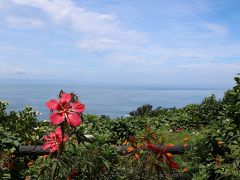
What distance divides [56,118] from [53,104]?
14 centimetres

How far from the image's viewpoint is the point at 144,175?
374 cm

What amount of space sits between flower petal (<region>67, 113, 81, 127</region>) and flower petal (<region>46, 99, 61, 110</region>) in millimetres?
119

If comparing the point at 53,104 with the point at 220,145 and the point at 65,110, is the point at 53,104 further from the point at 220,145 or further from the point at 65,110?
the point at 220,145

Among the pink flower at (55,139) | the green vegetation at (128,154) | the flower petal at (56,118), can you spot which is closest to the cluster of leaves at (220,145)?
the green vegetation at (128,154)

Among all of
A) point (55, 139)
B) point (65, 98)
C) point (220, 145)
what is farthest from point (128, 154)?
point (220, 145)

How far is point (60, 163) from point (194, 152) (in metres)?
3.39

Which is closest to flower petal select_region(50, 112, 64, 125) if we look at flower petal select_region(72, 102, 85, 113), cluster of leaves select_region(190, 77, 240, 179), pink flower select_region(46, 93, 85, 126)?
pink flower select_region(46, 93, 85, 126)

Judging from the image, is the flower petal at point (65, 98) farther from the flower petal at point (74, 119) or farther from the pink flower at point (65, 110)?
the flower petal at point (74, 119)

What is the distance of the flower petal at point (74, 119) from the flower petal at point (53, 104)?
12 centimetres

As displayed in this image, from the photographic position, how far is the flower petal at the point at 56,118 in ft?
10.8

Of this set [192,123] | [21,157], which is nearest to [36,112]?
[21,157]

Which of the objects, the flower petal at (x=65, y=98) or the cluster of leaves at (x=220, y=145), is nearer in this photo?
the flower petal at (x=65, y=98)

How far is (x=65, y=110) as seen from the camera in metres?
3.32

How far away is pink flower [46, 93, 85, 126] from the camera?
130 inches
